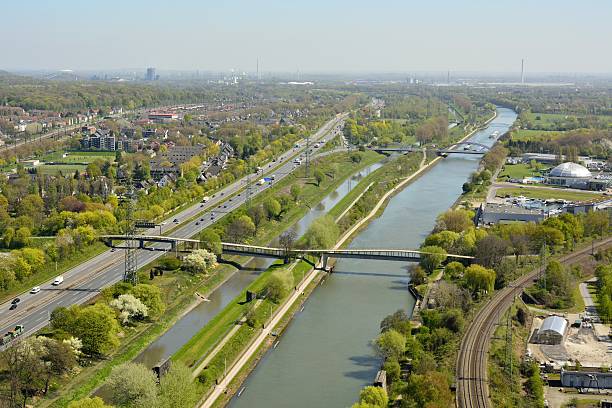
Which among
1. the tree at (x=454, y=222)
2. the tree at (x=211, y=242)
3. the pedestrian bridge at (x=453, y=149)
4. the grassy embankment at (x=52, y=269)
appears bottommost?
the grassy embankment at (x=52, y=269)

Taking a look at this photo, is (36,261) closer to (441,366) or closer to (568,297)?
(441,366)

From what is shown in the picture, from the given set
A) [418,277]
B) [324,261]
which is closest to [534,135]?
[324,261]

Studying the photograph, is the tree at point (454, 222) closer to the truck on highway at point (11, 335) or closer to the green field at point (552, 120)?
the truck on highway at point (11, 335)

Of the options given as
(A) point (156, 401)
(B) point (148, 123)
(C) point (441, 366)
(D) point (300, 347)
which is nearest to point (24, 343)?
(A) point (156, 401)

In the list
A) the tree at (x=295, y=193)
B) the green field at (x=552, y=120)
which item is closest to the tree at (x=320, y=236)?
the tree at (x=295, y=193)

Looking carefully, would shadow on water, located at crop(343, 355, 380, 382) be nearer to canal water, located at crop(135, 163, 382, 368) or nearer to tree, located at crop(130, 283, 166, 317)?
canal water, located at crop(135, 163, 382, 368)

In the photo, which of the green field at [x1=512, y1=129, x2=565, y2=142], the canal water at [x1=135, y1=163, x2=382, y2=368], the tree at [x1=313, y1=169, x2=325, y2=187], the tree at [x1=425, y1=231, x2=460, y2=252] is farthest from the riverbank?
the green field at [x1=512, y1=129, x2=565, y2=142]
